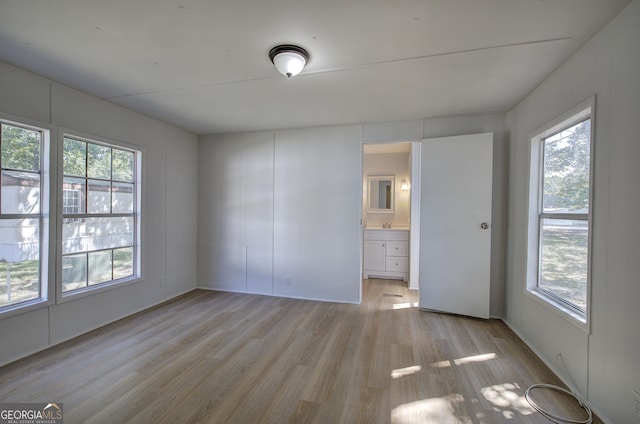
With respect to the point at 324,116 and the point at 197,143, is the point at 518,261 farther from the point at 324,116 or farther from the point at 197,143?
the point at 197,143

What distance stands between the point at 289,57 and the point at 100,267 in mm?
3005

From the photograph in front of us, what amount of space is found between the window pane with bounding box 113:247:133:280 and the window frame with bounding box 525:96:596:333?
14.4 feet

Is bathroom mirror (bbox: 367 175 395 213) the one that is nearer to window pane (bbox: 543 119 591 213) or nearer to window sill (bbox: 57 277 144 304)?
window pane (bbox: 543 119 591 213)

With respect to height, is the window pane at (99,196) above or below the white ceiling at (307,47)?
below

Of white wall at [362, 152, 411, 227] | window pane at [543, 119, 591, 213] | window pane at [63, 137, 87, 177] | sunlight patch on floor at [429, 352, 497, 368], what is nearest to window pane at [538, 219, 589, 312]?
window pane at [543, 119, 591, 213]

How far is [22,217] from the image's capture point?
234 cm

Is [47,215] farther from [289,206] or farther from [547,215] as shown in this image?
[547,215]

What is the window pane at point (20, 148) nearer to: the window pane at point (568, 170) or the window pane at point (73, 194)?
the window pane at point (73, 194)

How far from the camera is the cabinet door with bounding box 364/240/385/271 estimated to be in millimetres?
4996

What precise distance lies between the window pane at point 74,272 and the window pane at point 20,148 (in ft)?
2.97

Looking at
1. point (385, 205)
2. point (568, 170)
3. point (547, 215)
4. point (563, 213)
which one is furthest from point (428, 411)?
point (385, 205)

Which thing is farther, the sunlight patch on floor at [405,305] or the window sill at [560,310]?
the sunlight patch on floor at [405,305]

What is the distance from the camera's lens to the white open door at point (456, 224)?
10.5 feet

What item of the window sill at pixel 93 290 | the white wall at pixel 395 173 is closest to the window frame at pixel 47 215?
the window sill at pixel 93 290
